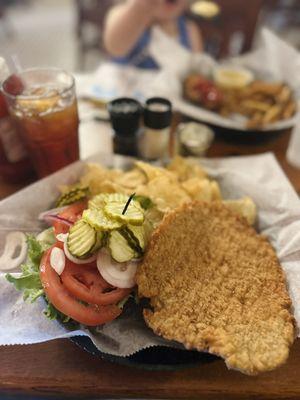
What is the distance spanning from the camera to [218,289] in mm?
1106

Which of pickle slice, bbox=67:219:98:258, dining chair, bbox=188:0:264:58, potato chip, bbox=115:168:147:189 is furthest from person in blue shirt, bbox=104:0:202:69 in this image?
pickle slice, bbox=67:219:98:258

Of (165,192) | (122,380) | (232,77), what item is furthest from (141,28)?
(122,380)

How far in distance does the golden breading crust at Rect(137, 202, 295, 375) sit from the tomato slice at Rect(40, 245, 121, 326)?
0.35ft

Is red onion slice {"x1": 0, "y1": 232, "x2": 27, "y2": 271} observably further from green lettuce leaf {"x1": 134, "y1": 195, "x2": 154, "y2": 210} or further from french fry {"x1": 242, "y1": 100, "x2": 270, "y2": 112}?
french fry {"x1": 242, "y1": 100, "x2": 270, "y2": 112}

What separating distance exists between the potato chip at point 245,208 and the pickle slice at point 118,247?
1.64ft

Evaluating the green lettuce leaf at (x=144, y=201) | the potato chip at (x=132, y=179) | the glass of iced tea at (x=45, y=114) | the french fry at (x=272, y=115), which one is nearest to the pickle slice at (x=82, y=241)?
the green lettuce leaf at (x=144, y=201)

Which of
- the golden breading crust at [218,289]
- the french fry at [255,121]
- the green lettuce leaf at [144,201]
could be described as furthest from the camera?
the french fry at [255,121]

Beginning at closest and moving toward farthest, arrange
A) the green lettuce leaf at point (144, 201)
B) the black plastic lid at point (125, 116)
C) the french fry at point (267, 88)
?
1. the green lettuce leaf at point (144, 201)
2. the black plastic lid at point (125, 116)
3. the french fry at point (267, 88)

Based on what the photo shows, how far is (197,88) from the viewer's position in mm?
2008

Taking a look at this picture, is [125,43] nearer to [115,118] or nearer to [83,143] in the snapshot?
[83,143]

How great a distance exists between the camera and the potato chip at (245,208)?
1.36 meters

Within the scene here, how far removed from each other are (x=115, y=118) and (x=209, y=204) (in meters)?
0.53

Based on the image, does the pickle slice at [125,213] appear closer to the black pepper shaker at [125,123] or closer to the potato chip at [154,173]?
the potato chip at [154,173]

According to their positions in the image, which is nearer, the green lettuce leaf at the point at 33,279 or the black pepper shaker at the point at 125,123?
the green lettuce leaf at the point at 33,279
